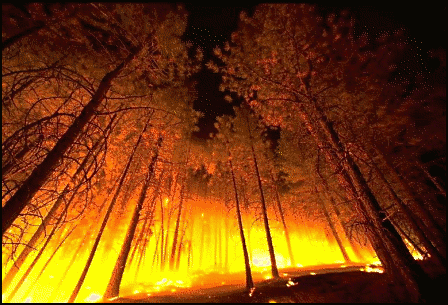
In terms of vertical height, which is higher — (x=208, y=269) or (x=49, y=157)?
(x=208, y=269)

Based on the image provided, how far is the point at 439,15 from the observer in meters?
6.45

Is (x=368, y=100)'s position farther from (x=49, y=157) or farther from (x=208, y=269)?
(x=208, y=269)

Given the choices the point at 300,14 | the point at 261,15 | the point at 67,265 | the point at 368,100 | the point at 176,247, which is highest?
the point at 261,15

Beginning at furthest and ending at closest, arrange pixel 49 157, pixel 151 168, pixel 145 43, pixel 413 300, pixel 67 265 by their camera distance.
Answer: pixel 67 265, pixel 151 168, pixel 145 43, pixel 413 300, pixel 49 157

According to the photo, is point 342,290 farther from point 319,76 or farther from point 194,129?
point 194,129

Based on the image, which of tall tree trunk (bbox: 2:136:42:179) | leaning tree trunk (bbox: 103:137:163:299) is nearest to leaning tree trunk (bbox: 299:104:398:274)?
tall tree trunk (bbox: 2:136:42:179)

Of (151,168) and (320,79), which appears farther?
(151,168)

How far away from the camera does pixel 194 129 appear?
1412 cm

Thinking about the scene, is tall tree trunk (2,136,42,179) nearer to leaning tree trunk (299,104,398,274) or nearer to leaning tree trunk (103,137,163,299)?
leaning tree trunk (299,104,398,274)

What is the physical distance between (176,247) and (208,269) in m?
3.38

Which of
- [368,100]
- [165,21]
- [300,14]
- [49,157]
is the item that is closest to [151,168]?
[165,21]

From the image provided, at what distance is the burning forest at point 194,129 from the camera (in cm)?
487

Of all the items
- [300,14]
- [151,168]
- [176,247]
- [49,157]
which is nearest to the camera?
[49,157]

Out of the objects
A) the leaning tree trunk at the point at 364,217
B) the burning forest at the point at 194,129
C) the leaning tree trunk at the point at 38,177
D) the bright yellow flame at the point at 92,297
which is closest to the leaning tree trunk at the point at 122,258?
the burning forest at the point at 194,129
